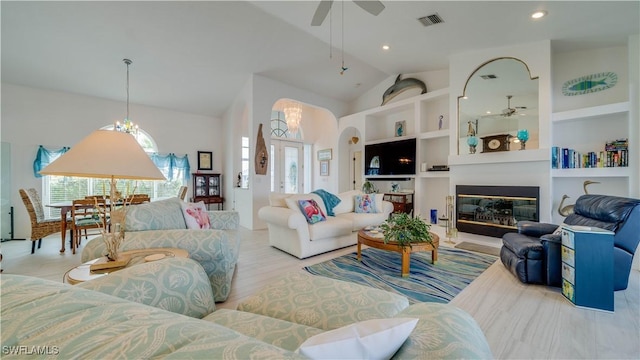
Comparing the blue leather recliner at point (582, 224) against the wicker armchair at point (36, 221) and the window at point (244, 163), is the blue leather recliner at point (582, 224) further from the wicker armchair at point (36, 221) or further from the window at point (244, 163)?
the wicker armchair at point (36, 221)

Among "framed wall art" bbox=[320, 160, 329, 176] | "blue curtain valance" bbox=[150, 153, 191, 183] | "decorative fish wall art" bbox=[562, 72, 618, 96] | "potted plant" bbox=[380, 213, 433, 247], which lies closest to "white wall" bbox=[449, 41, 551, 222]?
"decorative fish wall art" bbox=[562, 72, 618, 96]

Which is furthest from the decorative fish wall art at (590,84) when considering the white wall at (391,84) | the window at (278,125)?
the window at (278,125)

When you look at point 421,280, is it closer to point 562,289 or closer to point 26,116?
point 562,289

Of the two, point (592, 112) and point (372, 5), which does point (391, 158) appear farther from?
point (372, 5)

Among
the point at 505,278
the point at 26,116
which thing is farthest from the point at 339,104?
the point at 26,116

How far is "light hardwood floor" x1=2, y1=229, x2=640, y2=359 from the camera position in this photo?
5.33ft

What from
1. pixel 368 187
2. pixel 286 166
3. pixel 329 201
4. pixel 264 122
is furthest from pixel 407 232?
pixel 286 166

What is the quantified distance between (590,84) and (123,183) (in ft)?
29.4

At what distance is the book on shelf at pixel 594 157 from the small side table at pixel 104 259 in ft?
Result: 16.5

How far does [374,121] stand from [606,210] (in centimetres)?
502

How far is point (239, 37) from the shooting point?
4219 millimetres

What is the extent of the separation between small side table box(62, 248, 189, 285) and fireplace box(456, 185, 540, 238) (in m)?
4.48

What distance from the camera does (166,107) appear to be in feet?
20.5

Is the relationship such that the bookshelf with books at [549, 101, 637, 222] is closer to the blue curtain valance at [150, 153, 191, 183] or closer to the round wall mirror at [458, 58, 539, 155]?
the round wall mirror at [458, 58, 539, 155]
